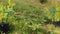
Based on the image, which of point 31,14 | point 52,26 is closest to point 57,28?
point 52,26

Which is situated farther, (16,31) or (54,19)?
(54,19)

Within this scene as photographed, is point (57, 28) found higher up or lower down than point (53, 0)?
lower down

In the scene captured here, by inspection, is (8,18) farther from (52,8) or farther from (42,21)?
(52,8)

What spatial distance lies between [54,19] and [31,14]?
547 millimetres

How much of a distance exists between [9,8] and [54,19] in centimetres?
106

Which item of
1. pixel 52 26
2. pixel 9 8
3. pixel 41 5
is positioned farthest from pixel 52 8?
pixel 9 8

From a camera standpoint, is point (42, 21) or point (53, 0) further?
point (53, 0)

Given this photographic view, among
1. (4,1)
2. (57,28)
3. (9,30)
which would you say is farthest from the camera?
(4,1)

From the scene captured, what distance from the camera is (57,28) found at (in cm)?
516

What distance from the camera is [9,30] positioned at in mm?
4820

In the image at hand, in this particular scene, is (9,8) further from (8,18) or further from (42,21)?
(42,21)

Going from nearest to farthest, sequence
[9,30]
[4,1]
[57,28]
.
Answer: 1. [9,30]
2. [57,28]
3. [4,1]

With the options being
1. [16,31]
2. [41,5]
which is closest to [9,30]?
[16,31]

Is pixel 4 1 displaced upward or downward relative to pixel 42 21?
upward
